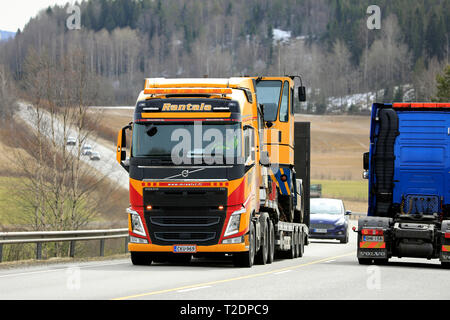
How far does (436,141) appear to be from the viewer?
20859 millimetres

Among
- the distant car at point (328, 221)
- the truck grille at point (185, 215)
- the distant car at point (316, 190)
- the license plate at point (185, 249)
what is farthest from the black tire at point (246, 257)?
the distant car at point (316, 190)

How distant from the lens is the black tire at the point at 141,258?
19359 millimetres

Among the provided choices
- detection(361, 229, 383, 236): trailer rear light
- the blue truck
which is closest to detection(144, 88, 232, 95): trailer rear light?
the blue truck

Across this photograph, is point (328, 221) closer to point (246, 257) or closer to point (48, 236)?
point (48, 236)

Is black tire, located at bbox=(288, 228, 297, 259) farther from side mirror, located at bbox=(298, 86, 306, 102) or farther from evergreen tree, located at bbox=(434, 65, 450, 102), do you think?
evergreen tree, located at bbox=(434, 65, 450, 102)

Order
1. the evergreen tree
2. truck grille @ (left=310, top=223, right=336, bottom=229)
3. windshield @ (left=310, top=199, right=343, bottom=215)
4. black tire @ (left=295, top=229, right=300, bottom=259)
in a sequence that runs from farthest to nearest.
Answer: the evergreen tree
windshield @ (left=310, top=199, right=343, bottom=215)
truck grille @ (left=310, top=223, right=336, bottom=229)
black tire @ (left=295, top=229, right=300, bottom=259)

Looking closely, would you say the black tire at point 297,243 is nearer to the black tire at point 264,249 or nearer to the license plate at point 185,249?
the black tire at point 264,249

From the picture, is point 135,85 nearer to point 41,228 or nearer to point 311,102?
point 311,102

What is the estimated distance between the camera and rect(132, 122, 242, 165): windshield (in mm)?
18016

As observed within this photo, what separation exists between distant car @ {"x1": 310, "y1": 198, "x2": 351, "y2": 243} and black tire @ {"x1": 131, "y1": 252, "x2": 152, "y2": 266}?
56.2ft

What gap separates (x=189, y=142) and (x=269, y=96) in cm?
594

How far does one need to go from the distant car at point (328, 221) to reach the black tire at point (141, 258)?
17142 mm

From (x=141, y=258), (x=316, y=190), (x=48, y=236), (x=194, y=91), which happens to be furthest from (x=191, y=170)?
(x=316, y=190)

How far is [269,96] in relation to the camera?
2355 centimetres
